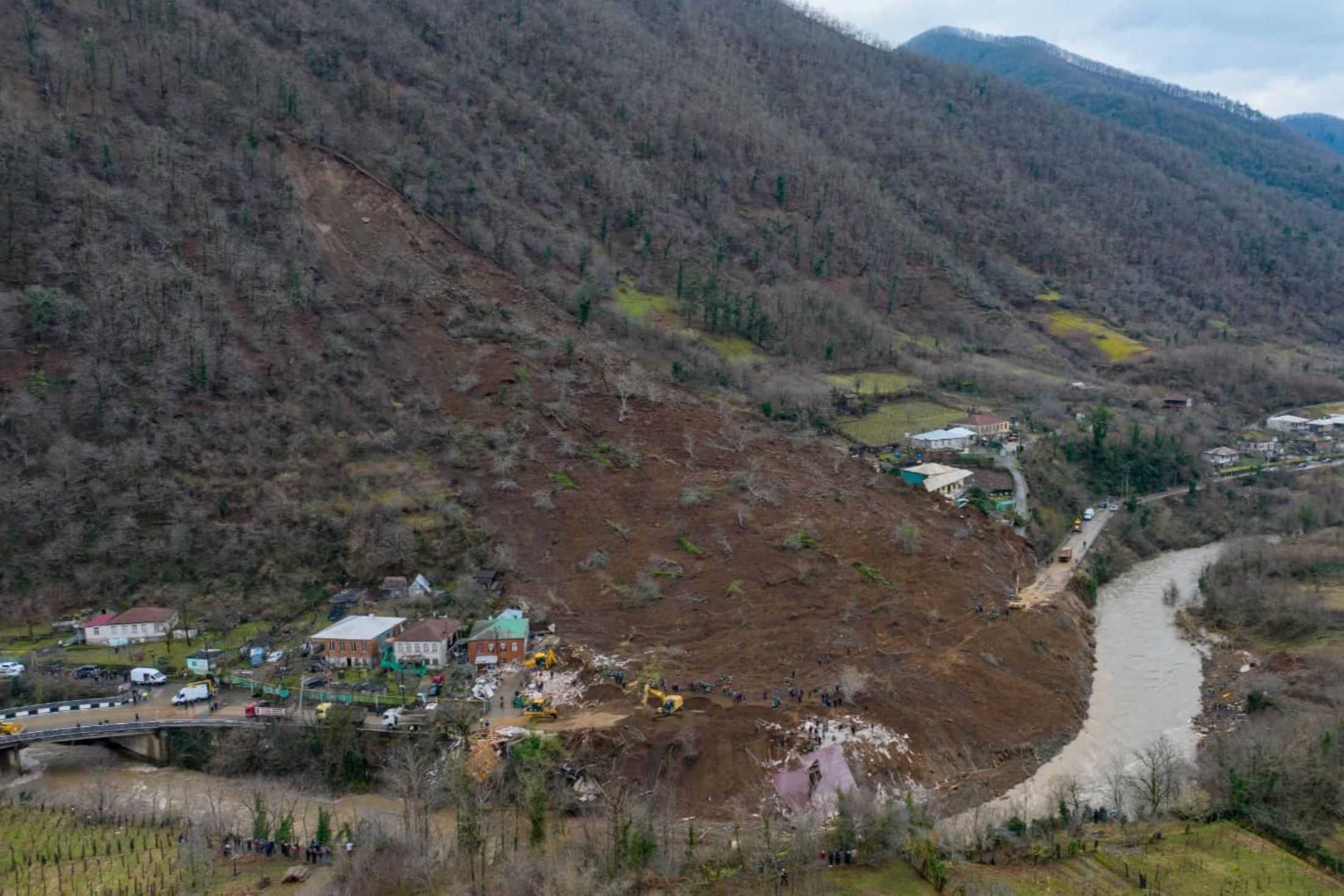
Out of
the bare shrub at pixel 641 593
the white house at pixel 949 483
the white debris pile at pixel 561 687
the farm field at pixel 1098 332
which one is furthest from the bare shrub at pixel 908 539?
the farm field at pixel 1098 332

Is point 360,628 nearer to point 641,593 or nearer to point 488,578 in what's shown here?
point 488,578

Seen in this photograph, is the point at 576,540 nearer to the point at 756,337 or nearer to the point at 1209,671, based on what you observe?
the point at 1209,671

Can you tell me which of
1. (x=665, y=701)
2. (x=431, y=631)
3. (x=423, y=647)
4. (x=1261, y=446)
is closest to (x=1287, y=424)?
(x=1261, y=446)

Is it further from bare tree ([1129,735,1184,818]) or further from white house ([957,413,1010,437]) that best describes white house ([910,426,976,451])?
bare tree ([1129,735,1184,818])

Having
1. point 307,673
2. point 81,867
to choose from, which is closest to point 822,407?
point 307,673

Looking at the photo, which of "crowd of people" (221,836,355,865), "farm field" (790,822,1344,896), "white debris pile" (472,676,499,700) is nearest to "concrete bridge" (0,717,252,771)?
"crowd of people" (221,836,355,865)

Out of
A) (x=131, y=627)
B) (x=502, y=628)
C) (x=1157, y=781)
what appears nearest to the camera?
(x=1157, y=781)
